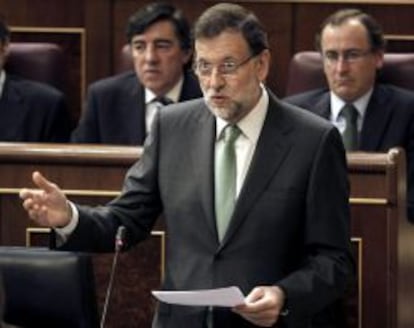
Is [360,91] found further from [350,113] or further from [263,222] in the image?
[263,222]

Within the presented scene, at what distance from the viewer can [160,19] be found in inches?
154

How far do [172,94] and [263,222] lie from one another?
4.76 ft

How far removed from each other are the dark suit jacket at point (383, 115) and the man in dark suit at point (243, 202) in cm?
106

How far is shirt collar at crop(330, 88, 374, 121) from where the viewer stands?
376cm

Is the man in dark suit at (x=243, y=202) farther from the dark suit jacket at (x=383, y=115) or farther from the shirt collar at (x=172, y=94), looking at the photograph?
the shirt collar at (x=172, y=94)

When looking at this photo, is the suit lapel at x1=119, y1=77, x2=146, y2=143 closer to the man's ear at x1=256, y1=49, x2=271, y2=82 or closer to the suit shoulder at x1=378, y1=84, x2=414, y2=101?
the suit shoulder at x1=378, y1=84, x2=414, y2=101

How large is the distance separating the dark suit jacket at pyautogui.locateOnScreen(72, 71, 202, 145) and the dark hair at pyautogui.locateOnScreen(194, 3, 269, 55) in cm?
135

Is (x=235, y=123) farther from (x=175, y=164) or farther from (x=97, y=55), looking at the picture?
(x=97, y=55)

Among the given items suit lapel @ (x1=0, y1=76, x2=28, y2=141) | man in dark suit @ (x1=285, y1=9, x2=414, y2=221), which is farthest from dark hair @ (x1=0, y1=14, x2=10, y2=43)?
man in dark suit @ (x1=285, y1=9, x2=414, y2=221)

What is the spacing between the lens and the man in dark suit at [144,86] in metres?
3.88

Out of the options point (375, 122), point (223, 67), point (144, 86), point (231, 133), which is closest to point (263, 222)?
point (231, 133)

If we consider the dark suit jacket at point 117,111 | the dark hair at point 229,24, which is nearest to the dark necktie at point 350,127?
the dark suit jacket at point 117,111

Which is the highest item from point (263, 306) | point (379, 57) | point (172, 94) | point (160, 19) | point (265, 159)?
point (160, 19)

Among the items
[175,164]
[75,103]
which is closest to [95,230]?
[175,164]
